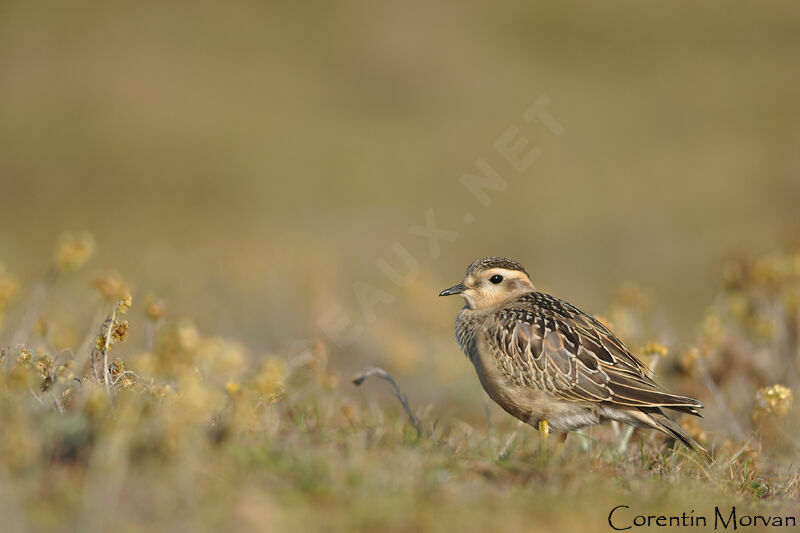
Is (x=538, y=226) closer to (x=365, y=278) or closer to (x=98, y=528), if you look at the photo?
(x=365, y=278)

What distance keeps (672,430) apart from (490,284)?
2.02m

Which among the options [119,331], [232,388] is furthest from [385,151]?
[232,388]

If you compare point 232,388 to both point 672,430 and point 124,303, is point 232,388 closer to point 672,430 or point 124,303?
point 124,303

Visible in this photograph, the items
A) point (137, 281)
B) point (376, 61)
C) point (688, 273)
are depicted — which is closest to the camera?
point (137, 281)

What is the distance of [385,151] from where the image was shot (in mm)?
29719

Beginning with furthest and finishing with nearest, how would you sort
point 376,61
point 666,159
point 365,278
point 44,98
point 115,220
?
point 376,61 < point 44,98 < point 666,159 < point 115,220 < point 365,278

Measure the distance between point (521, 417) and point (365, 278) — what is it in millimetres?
10347

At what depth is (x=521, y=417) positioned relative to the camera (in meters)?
7.20

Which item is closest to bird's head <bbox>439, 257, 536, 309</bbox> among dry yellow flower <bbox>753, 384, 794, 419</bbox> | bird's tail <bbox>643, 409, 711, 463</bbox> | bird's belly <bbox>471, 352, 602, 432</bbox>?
bird's belly <bbox>471, 352, 602, 432</bbox>

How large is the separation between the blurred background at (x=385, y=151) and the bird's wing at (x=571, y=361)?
1622 mm

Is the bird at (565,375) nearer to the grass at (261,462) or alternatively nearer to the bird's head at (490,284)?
the grass at (261,462)

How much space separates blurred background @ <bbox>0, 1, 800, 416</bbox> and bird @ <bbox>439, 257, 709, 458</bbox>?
165 cm

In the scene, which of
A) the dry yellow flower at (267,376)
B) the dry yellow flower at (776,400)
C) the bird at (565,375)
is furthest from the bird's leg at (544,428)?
the dry yellow flower at (267,376)

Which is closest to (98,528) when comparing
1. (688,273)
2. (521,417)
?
(521,417)
